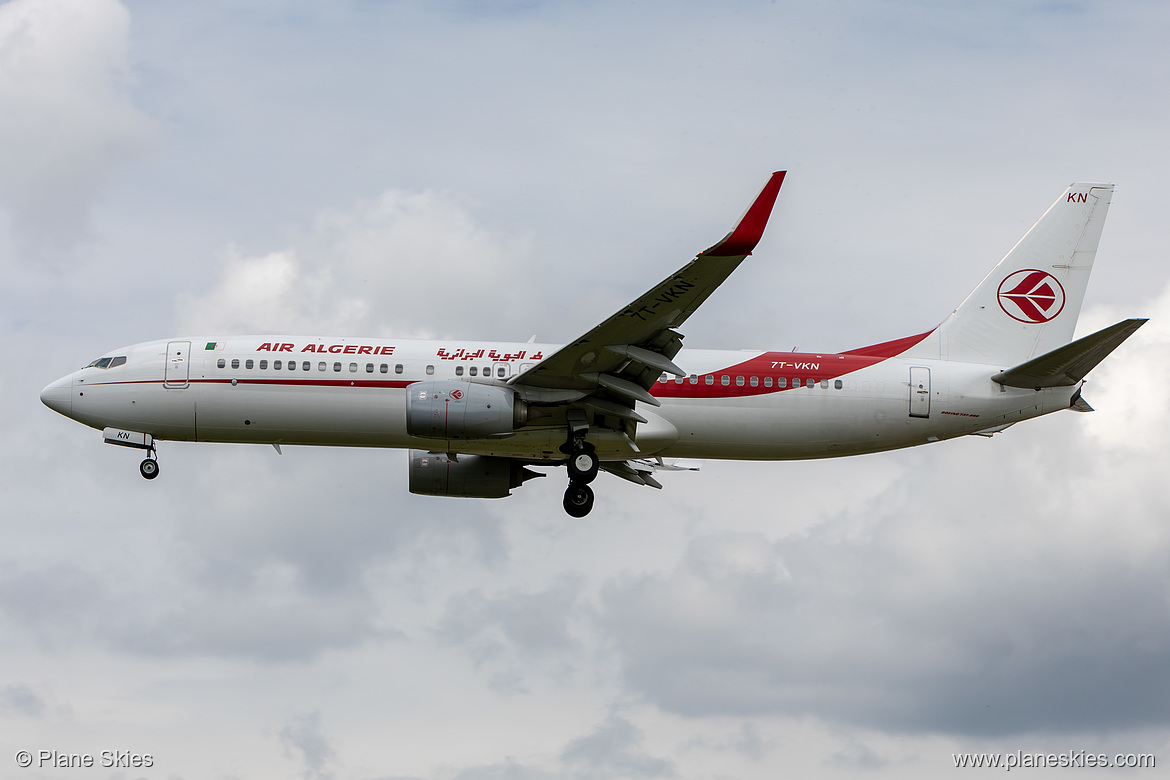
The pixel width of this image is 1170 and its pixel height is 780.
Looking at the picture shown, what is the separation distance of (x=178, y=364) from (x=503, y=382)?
9021 millimetres

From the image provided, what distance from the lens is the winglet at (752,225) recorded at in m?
25.7

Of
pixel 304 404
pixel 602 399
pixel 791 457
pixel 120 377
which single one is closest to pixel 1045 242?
pixel 791 457

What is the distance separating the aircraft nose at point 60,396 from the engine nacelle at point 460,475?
31.9ft

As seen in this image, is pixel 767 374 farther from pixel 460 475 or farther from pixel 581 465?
pixel 460 475

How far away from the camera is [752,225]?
85.0ft

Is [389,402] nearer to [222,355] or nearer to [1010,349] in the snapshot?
[222,355]

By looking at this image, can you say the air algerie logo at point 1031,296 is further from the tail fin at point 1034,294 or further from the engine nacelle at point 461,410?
the engine nacelle at point 461,410

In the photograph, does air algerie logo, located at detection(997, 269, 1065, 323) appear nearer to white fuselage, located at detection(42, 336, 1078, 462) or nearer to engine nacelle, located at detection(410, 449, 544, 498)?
white fuselage, located at detection(42, 336, 1078, 462)

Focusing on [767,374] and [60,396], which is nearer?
[767,374]

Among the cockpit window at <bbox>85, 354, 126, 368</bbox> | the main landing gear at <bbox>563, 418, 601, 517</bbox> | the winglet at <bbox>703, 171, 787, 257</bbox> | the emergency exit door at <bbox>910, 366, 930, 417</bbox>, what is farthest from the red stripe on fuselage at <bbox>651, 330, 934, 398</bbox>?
the cockpit window at <bbox>85, 354, 126, 368</bbox>

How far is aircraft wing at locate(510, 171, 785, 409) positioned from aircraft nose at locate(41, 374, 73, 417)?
12.9m

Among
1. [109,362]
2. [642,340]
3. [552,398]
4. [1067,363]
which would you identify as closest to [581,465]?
[552,398]

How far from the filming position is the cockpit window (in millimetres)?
34562

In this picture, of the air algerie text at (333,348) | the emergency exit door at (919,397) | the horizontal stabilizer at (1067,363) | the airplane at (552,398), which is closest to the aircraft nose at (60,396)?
the airplane at (552,398)
